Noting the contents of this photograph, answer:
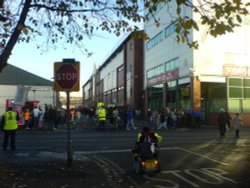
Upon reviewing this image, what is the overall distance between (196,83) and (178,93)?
4490 mm

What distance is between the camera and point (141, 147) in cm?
1166

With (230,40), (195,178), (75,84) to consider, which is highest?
(230,40)

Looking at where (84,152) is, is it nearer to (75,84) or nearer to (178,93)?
(75,84)

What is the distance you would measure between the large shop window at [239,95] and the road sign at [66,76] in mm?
29428

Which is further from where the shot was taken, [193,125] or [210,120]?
[210,120]

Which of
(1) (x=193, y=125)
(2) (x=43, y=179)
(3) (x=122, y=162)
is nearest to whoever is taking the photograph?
(2) (x=43, y=179)

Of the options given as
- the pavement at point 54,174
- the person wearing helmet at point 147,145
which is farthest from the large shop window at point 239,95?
the person wearing helmet at point 147,145

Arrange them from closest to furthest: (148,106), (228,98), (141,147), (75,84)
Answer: (141,147) < (75,84) < (228,98) < (148,106)

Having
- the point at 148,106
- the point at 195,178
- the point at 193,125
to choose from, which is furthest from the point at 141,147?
the point at 148,106

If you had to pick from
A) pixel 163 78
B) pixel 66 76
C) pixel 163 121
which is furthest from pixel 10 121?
pixel 163 78

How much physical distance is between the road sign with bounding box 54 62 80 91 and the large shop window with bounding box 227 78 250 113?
96.5 feet

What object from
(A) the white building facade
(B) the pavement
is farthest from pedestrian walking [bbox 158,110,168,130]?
(B) the pavement

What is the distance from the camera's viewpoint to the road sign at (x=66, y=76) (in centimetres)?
1284

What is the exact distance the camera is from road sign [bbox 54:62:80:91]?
42.1 feet
